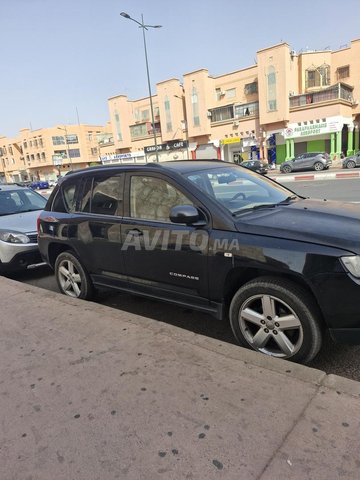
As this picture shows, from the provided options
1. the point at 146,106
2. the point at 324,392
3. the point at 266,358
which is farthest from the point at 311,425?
the point at 146,106

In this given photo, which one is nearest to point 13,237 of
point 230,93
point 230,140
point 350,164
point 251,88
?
point 350,164

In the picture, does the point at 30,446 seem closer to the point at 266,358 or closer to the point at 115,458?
the point at 115,458

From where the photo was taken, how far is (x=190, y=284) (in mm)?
3342

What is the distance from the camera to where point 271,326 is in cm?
291

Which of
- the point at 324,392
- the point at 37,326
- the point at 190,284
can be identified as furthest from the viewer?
the point at 37,326

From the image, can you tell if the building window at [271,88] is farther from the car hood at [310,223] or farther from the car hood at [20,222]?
the car hood at [310,223]

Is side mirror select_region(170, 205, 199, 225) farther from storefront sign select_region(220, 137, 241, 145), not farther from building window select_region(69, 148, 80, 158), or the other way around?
building window select_region(69, 148, 80, 158)

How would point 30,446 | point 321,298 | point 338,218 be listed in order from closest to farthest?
point 30,446 → point 321,298 → point 338,218

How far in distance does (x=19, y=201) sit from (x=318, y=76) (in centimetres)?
4187

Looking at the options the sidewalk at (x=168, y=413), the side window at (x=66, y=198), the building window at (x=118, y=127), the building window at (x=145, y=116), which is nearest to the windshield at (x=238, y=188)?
the sidewalk at (x=168, y=413)

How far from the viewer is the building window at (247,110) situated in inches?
1605

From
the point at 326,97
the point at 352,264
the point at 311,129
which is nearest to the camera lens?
the point at 352,264

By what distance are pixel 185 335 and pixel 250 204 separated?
133 cm

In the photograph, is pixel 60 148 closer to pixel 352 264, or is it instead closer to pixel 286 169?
pixel 286 169
